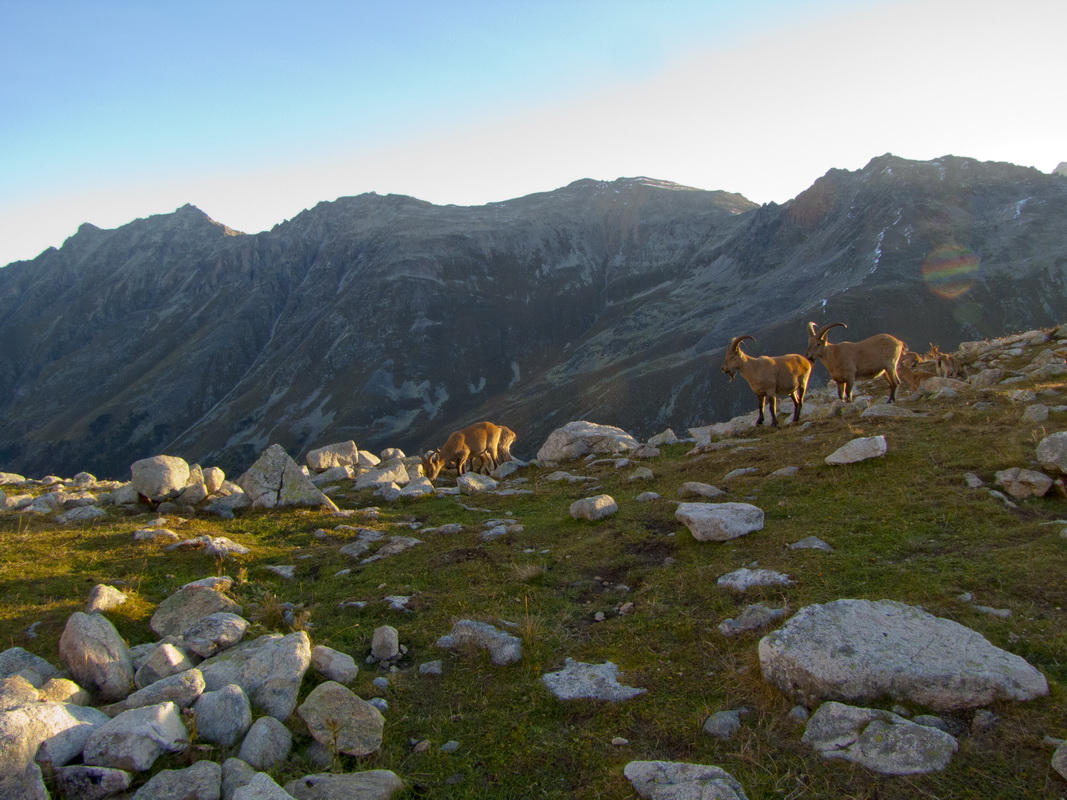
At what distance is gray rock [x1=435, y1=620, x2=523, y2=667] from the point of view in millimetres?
7329

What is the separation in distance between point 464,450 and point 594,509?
12803 millimetres

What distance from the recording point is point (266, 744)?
553 cm

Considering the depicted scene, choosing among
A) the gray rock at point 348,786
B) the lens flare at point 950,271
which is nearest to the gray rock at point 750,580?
the gray rock at point 348,786

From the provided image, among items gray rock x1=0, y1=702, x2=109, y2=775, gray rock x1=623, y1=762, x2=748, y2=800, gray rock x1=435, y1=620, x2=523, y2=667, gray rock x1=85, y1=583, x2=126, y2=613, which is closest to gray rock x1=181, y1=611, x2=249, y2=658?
gray rock x1=85, y1=583, x2=126, y2=613

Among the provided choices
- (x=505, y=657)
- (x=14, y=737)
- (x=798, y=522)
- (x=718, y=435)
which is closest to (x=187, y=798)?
(x=14, y=737)

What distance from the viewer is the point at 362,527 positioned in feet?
47.9

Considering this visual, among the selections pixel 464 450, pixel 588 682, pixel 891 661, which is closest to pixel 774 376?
pixel 464 450

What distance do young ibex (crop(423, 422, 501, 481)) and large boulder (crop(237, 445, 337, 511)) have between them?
22.8 ft

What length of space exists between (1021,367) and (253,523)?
27.5m

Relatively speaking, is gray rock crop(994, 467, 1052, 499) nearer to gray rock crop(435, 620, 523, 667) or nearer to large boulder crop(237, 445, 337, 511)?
gray rock crop(435, 620, 523, 667)

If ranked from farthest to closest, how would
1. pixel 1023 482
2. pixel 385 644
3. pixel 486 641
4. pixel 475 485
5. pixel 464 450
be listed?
pixel 464 450
pixel 475 485
pixel 1023 482
pixel 385 644
pixel 486 641

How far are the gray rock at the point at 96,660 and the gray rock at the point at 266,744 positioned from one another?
211 cm

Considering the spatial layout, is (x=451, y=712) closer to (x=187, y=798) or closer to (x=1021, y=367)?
(x=187, y=798)

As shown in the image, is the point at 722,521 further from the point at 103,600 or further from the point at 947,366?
the point at 947,366
